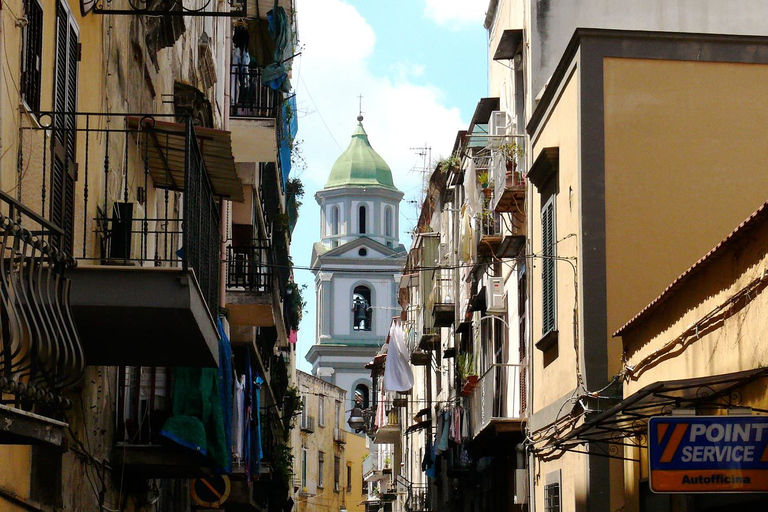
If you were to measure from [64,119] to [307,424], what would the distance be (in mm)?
57810

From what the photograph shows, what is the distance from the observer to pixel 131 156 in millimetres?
13781

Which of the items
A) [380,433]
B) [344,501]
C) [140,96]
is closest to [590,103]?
[140,96]

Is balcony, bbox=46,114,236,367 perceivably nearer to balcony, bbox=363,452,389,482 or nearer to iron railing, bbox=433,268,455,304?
iron railing, bbox=433,268,455,304

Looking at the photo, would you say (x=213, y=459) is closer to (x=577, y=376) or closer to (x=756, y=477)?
(x=577, y=376)

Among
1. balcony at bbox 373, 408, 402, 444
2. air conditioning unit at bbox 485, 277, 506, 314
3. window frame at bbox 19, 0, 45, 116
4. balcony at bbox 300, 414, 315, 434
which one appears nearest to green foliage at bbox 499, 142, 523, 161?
air conditioning unit at bbox 485, 277, 506, 314

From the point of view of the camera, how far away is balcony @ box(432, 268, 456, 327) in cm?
3259

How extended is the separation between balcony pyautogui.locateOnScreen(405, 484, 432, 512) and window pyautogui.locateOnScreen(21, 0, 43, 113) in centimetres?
3305

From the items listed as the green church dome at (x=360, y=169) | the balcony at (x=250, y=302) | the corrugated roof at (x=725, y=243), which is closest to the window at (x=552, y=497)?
the corrugated roof at (x=725, y=243)

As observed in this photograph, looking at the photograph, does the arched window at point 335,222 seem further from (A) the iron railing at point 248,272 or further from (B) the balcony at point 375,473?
(A) the iron railing at point 248,272

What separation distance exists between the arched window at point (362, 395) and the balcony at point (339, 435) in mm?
4374

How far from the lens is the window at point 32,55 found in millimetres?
9141

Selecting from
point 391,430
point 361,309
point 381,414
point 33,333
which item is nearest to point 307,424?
point 381,414

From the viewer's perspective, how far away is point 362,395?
286ft

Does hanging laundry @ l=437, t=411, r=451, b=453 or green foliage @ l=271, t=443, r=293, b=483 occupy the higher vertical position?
hanging laundry @ l=437, t=411, r=451, b=453
